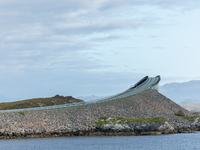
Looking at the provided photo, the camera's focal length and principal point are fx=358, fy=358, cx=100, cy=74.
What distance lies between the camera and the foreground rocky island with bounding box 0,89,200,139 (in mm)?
85812

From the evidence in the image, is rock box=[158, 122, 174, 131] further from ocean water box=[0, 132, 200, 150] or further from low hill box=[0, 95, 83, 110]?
low hill box=[0, 95, 83, 110]

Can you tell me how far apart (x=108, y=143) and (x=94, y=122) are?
53.6 ft

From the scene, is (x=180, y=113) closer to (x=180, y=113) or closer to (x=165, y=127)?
(x=180, y=113)

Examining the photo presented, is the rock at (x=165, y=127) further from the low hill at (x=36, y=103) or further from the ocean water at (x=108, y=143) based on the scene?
the low hill at (x=36, y=103)

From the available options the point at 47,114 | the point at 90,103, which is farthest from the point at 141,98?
the point at 47,114

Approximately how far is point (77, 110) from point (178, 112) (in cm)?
3663

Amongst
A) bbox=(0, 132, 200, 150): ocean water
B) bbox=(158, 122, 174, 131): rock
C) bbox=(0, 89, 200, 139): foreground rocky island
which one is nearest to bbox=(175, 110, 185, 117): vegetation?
bbox=(0, 89, 200, 139): foreground rocky island

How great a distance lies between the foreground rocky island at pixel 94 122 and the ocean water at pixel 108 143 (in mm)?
4402

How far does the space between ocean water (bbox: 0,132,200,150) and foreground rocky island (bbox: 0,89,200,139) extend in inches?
173

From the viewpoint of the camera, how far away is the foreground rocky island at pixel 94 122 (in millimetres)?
85812

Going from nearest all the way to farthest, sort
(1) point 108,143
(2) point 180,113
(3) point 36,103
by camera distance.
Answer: (1) point 108,143 < (2) point 180,113 < (3) point 36,103

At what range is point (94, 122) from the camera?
306ft

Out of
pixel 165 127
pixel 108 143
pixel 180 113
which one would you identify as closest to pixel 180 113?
pixel 180 113

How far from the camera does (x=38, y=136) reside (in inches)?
3351
